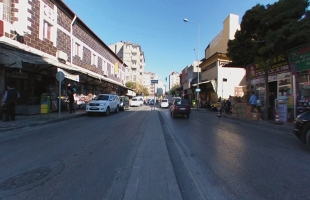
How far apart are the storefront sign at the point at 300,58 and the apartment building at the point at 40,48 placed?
50.4ft

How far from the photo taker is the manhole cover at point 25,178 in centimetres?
347

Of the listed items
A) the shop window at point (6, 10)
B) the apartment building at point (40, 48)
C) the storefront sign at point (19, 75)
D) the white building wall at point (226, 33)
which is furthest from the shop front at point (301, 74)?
the shop window at point (6, 10)

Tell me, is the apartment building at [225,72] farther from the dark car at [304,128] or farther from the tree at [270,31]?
the dark car at [304,128]

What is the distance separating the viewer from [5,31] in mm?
12086

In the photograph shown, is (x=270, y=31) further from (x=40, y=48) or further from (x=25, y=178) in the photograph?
(x=40, y=48)

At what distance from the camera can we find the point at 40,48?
15617 millimetres

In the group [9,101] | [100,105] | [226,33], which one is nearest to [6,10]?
[9,101]

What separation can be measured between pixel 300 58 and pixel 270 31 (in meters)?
2.87

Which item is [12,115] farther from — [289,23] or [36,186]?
[289,23]

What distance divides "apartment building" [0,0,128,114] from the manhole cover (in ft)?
27.9

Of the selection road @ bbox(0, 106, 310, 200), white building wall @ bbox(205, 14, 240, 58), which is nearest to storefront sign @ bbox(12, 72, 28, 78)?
road @ bbox(0, 106, 310, 200)

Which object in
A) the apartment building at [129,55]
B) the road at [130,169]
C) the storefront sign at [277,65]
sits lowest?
the road at [130,169]

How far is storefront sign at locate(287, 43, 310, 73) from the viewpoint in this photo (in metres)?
11.6

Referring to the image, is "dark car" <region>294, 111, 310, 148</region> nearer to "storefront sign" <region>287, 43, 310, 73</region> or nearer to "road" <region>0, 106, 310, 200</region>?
"road" <region>0, 106, 310, 200</region>
